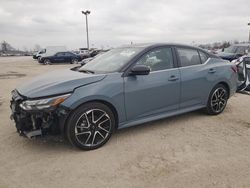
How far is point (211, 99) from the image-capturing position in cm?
496

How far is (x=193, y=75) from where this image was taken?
4.55 m

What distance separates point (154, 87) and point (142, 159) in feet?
4.15

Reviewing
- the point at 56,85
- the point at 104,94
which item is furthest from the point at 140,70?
the point at 56,85

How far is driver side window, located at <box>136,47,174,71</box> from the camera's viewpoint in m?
4.07

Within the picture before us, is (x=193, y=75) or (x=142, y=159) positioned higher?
(x=193, y=75)

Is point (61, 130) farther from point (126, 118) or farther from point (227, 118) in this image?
point (227, 118)

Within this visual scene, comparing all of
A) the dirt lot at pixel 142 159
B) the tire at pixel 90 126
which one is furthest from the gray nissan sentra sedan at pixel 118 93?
the dirt lot at pixel 142 159

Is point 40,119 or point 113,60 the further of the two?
point 113,60

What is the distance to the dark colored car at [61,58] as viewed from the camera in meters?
25.6

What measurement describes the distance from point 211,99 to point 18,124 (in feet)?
11.8

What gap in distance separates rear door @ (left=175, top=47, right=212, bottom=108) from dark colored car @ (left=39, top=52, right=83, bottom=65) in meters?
22.9

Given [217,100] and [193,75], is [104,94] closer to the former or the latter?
[193,75]

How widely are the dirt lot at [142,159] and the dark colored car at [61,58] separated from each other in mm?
22221

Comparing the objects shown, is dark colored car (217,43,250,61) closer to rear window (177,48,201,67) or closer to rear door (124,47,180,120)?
rear window (177,48,201,67)
